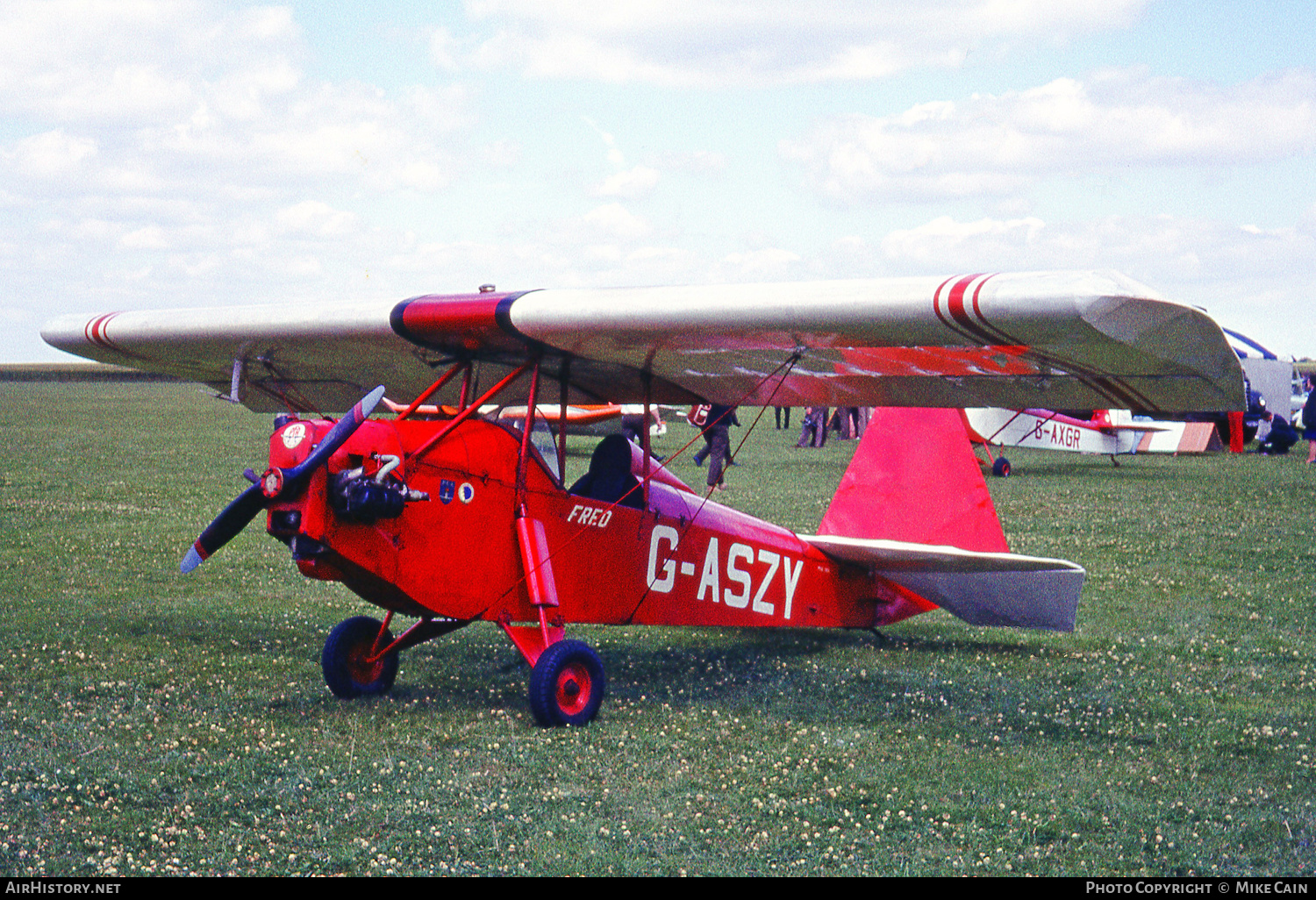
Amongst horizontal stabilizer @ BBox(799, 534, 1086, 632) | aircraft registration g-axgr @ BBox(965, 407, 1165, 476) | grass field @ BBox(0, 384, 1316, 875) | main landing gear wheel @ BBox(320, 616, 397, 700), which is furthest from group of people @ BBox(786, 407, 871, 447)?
main landing gear wheel @ BBox(320, 616, 397, 700)

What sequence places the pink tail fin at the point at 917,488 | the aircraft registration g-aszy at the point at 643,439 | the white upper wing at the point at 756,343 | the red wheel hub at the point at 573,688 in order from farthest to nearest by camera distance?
1. the pink tail fin at the point at 917,488
2. the red wheel hub at the point at 573,688
3. the aircraft registration g-aszy at the point at 643,439
4. the white upper wing at the point at 756,343

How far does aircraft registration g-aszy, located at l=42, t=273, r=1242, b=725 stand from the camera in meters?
5.42

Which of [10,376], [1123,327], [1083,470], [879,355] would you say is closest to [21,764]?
[879,355]

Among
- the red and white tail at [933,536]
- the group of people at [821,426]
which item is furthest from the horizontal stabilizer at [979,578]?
the group of people at [821,426]

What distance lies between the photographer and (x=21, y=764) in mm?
5484

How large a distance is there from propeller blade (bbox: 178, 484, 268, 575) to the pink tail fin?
14.1 feet

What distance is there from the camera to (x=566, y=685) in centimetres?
628

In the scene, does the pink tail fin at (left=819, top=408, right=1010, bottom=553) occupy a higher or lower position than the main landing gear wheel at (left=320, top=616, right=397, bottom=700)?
higher

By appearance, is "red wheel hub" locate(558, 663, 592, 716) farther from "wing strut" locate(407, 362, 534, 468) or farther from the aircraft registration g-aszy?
"wing strut" locate(407, 362, 534, 468)

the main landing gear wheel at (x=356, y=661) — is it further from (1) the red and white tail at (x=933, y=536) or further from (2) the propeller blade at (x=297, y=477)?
(1) the red and white tail at (x=933, y=536)

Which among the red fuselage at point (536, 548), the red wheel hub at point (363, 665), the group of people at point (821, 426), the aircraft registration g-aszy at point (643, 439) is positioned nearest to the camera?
the aircraft registration g-aszy at point (643, 439)

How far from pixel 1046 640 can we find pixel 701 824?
4450mm

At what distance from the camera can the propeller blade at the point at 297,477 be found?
18.4 ft

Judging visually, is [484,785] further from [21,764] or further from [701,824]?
[21,764]
